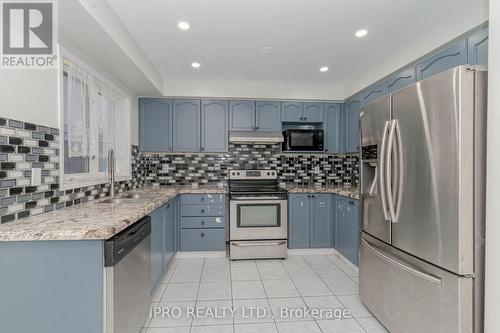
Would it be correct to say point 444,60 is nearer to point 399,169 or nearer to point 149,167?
point 399,169

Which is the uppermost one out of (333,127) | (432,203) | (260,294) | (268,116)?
(268,116)

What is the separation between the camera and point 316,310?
2135 millimetres

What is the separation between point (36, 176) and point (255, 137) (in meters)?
2.49

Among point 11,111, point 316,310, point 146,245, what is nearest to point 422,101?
point 316,310

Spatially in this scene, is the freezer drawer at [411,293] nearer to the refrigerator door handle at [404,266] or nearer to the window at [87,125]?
the refrigerator door handle at [404,266]

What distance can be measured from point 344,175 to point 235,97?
2.09 metres

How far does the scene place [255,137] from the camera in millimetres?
3613

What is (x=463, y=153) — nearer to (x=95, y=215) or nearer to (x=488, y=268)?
(x=488, y=268)

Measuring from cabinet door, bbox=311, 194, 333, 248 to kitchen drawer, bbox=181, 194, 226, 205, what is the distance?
4.09ft

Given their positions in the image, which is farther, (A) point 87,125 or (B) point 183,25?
(A) point 87,125

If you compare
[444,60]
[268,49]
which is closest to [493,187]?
[444,60]

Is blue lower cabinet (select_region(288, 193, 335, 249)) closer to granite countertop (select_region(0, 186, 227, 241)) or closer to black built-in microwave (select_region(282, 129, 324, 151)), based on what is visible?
black built-in microwave (select_region(282, 129, 324, 151))

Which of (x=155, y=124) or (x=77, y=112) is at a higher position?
(x=155, y=124)

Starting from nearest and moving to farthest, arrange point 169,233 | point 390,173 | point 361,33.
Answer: point 390,173, point 361,33, point 169,233
